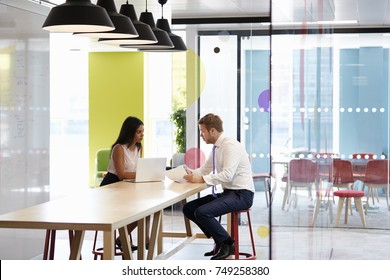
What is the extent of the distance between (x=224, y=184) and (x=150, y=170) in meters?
0.78

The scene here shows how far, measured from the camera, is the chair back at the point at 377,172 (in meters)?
11.0

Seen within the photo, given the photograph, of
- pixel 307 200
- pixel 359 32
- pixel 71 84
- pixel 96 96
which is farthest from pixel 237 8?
pixel 71 84

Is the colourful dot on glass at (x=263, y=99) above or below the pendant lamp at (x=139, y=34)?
below

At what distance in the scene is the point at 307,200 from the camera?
611 centimetres

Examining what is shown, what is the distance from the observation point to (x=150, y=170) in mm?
7613

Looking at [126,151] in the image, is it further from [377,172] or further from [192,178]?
[377,172]

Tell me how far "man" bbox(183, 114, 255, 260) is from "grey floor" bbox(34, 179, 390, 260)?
50 centimetres

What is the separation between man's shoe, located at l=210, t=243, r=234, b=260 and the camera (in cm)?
699

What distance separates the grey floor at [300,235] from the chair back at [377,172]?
27cm

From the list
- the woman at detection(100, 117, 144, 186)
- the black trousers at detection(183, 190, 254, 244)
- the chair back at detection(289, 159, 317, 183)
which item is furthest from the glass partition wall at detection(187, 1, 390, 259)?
the woman at detection(100, 117, 144, 186)

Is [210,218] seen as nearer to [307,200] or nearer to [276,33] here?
[307,200]

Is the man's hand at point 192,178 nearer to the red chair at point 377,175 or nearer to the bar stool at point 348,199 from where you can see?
the bar stool at point 348,199

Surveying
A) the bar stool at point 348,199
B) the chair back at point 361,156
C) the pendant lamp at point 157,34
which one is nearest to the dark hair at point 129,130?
the pendant lamp at point 157,34

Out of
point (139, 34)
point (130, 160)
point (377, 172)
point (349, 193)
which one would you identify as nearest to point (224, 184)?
point (130, 160)
